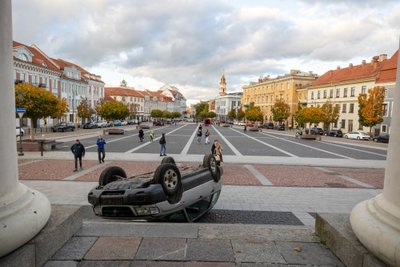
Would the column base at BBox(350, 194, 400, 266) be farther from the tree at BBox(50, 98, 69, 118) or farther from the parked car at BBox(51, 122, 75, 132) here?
the parked car at BBox(51, 122, 75, 132)

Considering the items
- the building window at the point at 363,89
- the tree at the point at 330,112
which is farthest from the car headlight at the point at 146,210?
the building window at the point at 363,89

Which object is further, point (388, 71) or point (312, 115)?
point (312, 115)

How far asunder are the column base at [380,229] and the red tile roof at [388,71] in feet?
155

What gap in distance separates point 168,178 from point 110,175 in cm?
147

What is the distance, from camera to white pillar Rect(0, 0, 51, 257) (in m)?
2.84

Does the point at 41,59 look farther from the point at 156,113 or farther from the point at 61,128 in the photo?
the point at 156,113

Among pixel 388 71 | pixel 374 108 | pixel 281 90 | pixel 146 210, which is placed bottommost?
pixel 146 210

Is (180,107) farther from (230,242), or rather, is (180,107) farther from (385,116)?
(230,242)

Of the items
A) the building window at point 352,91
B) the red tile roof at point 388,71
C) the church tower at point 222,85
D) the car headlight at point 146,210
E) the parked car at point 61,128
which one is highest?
the church tower at point 222,85

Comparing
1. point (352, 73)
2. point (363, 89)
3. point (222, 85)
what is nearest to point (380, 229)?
point (363, 89)

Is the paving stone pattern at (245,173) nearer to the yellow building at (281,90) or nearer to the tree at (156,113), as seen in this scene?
the yellow building at (281,90)

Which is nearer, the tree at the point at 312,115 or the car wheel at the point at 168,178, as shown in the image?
the car wheel at the point at 168,178

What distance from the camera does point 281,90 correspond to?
250 ft

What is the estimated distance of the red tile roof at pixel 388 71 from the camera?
4200 centimetres
